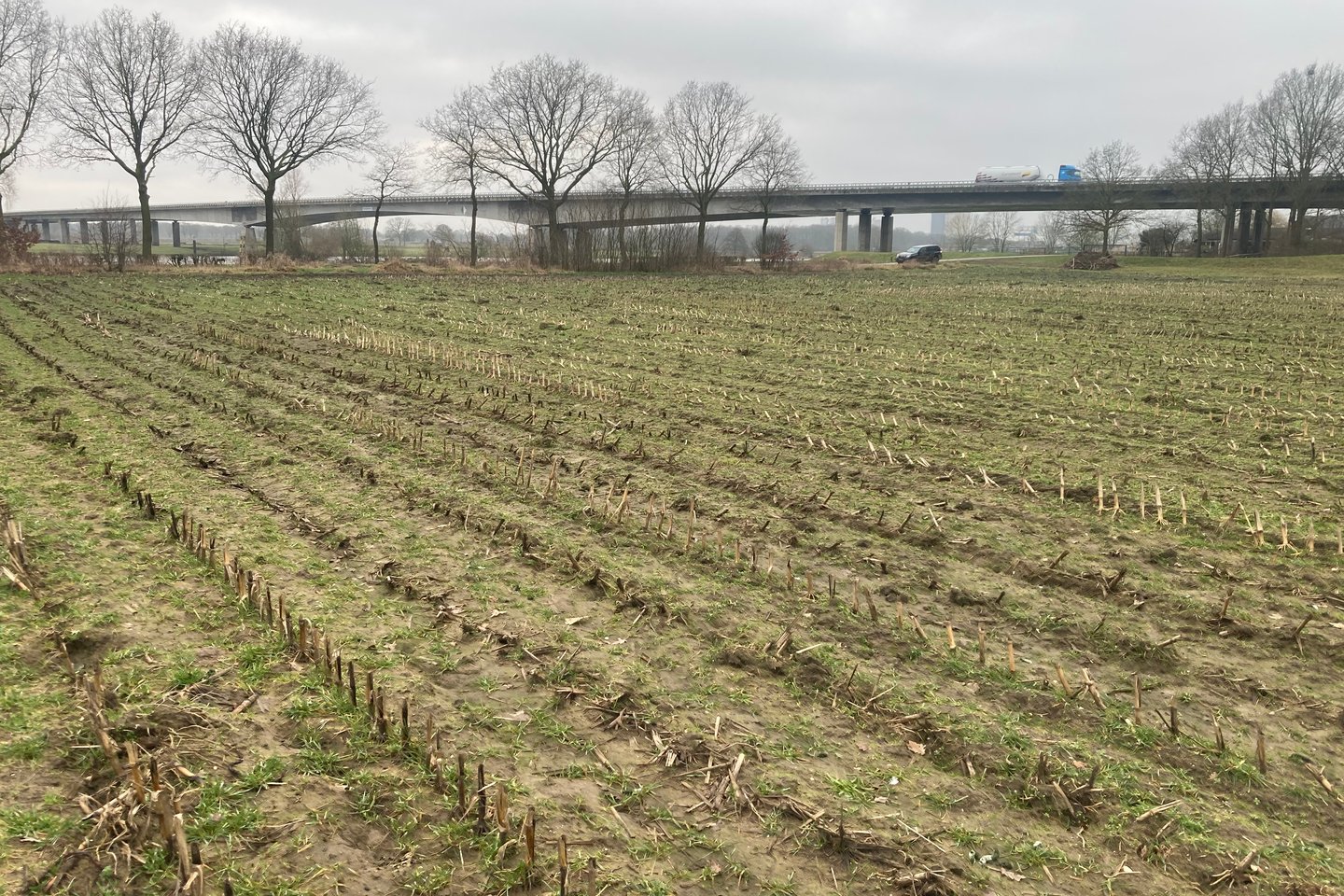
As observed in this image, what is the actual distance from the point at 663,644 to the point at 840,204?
298 ft

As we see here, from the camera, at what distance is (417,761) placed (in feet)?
12.0

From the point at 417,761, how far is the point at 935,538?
169 inches

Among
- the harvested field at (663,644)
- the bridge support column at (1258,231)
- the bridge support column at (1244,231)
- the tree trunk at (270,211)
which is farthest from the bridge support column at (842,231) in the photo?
the harvested field at (663,644)

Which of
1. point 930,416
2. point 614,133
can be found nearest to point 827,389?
point 930,416

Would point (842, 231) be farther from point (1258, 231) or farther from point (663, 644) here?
point (663, 644)

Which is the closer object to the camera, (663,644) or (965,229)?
(663,644)

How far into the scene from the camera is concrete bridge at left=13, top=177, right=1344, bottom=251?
192 feet

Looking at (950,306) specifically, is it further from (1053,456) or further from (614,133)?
(614,133)

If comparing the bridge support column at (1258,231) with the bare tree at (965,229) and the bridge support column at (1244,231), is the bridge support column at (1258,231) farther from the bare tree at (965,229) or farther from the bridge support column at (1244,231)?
the bare tree at (965,229)

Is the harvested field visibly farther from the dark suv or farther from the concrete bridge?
the dark suv

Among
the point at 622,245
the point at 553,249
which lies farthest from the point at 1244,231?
the point at 553,249

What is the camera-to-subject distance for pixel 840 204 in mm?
89562

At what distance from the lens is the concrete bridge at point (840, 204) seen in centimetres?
5859

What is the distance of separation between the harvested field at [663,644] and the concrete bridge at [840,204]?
43.3 m
